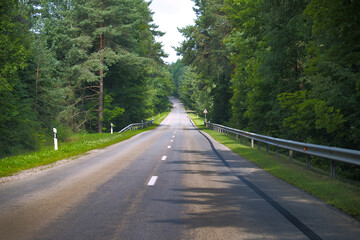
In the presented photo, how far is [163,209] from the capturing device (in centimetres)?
597

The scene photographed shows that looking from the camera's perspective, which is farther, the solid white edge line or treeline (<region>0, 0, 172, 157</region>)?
treeline (<region>0, 0, 172, 157</region>)

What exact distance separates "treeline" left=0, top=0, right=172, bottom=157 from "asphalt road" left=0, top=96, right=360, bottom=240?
30.5ft

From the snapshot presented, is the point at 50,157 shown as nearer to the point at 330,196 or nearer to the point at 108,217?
the point at 108,217

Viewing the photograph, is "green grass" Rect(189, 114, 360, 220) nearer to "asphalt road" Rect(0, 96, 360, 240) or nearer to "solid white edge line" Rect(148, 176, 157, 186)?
"asphalt road" Rect(0, 96, 360, 240)

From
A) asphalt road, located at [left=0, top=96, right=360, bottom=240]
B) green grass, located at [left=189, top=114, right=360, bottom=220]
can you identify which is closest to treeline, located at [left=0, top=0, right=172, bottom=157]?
asphalt road, located at [left=0, top=96, right=360, bottom=240]

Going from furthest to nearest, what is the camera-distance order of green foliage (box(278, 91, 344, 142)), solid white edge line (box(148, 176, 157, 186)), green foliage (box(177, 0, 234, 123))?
1. green foliage (box(177, 0, 234, 123))
2. green foliage (box(278, 91, 344, 142))
3. solid white edge line (box(148, 176, 157, 186))

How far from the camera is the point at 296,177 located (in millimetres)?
9453

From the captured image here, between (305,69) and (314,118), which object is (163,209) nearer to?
(314,118)

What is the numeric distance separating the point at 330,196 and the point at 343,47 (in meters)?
3.52

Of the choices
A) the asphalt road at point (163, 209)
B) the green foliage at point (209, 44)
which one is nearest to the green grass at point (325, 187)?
the asphalt road at point (163, 209)

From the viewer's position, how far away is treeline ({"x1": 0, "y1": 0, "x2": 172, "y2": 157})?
1916cm

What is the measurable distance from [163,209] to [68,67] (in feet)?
115

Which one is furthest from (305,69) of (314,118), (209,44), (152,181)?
(209,44)

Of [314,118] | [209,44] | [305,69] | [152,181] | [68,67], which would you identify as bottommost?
[152,181]
